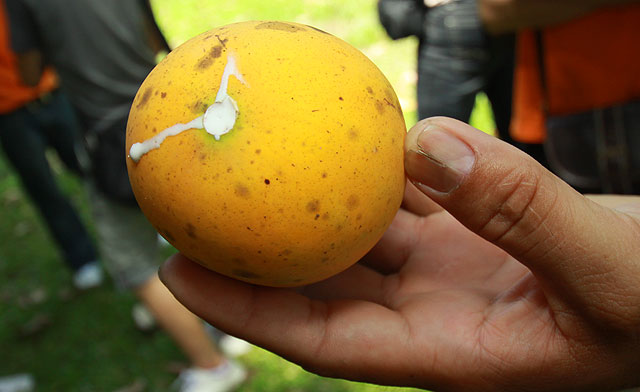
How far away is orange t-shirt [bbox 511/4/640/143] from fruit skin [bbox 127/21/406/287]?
112cm

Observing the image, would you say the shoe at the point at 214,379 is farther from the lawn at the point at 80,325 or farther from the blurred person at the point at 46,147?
the blurred person at the point at 46,147

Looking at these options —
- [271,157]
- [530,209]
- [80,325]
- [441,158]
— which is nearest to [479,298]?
[530,209]

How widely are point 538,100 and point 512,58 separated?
0.42 m

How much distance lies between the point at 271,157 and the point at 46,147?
10.1ft

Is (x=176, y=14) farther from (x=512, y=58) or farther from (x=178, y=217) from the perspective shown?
(x=178, y=217)

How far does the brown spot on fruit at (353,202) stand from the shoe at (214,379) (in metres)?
2.03

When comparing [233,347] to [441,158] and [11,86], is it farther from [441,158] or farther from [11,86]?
[441,158]

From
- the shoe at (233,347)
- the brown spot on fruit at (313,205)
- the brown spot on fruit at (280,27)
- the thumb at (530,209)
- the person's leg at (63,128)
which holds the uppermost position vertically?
the brown spot on fruit at (280,27)

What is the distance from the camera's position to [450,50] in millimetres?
2463

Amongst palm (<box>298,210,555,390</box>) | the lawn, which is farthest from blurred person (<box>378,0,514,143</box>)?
the lawn

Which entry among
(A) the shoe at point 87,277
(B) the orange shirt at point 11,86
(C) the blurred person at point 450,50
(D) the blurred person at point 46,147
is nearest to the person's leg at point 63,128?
(D) the blurred person at point 46,147

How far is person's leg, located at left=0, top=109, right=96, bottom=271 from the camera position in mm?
3439

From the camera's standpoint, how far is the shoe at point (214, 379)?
2.93m

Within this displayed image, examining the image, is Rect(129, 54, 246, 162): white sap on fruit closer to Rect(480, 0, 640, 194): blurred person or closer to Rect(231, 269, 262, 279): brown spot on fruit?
Rect(231, 269, 262, 279): brown spot on fruit
